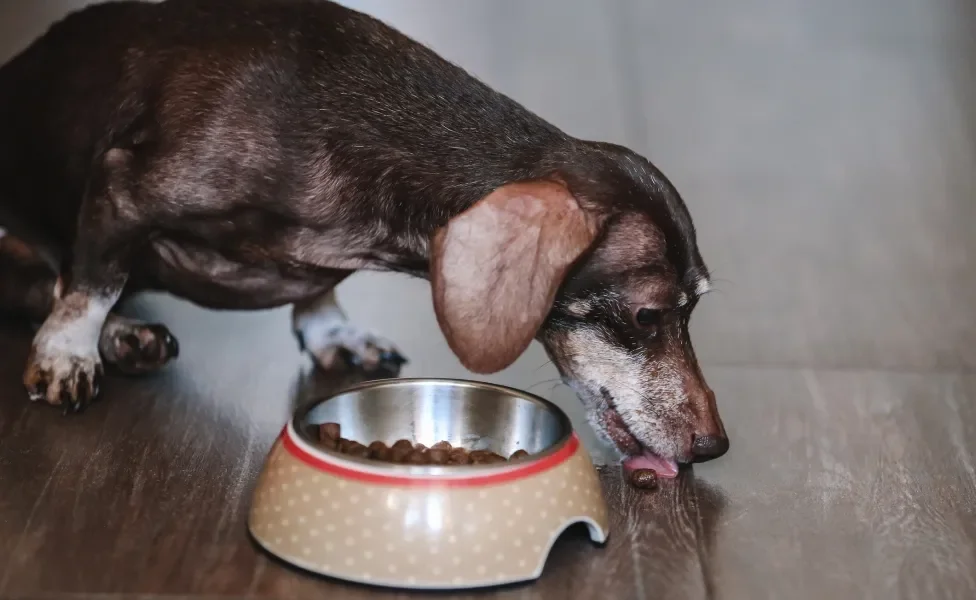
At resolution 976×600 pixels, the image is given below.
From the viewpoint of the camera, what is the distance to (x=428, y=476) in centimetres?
163

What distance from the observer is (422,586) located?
64.0 inches

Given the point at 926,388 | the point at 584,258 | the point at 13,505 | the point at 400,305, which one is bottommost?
the point at 400,305

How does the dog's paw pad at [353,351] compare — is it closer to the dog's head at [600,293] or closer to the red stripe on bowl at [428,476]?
the dog's head at [600,293]

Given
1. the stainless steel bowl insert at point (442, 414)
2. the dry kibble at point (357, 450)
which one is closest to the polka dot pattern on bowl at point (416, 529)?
the dry kibble at point (357, 450)

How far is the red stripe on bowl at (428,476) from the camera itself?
1.63m

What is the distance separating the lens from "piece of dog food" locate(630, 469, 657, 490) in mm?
2094

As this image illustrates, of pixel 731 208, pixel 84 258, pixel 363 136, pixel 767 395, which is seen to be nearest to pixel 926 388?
pixel 767 395

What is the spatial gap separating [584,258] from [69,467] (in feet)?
2.99

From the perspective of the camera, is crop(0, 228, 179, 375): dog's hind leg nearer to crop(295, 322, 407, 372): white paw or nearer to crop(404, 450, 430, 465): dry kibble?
crop(295, 322, 407, 372): white paw

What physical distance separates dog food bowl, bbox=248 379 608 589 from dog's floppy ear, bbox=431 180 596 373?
18cm

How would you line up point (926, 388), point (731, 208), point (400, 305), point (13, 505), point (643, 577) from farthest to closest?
A: point (731, 208) < point (400, 305) < point (926, 388) < point (13, 505) < point (643, 577)

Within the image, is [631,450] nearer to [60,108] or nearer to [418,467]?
A: [418,467]

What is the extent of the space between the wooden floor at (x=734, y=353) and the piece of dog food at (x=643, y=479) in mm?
38

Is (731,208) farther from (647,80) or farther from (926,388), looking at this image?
(926,388)
